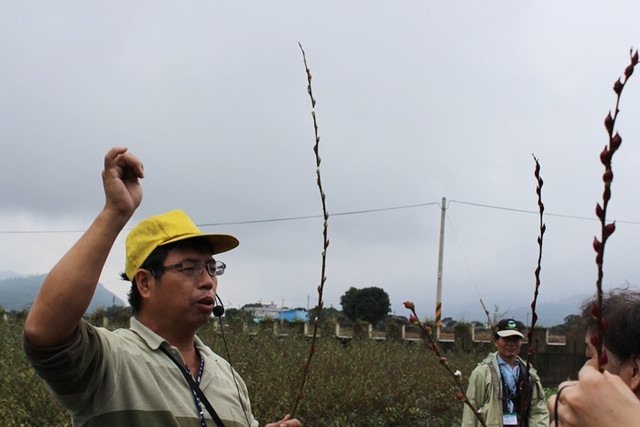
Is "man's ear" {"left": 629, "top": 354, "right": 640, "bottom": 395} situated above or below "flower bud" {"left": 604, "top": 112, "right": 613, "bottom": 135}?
below

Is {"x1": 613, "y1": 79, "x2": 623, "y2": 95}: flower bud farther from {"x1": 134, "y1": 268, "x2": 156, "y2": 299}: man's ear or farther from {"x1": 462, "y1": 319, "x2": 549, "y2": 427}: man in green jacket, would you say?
{"x1": 462, "y1": 319, "x2": 549, "y2": 427}: man in green jacket

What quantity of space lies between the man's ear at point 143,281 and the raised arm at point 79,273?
667mm

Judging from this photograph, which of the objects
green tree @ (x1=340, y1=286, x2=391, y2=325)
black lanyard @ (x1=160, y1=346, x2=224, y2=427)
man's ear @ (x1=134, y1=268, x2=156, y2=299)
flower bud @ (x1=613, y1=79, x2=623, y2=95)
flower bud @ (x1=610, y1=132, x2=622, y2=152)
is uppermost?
green tree @ (x1=340, y1=286, x2=391, y2=325)

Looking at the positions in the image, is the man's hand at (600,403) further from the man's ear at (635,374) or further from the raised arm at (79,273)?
the raised arm at (79,273)

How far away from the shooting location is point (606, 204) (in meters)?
1.01

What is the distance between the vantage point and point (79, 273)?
66.7 inches

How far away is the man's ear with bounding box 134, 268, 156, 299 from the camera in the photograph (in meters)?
2.44

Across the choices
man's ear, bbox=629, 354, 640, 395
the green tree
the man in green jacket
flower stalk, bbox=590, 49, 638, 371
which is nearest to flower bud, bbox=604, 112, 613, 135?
flower stalk, bbox=590, 49, 638, 371

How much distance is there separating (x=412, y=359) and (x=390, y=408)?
3250 mm

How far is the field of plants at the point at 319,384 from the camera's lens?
5535mm

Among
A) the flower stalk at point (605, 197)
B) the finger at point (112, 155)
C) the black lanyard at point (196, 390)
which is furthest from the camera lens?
the black lanyard at point (196, 390)

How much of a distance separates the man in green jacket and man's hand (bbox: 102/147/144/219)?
179 inches

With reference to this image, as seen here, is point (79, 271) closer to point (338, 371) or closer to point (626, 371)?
point (626, 371)

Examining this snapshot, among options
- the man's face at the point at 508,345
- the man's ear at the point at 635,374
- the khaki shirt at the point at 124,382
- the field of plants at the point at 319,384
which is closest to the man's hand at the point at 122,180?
the khaki shirt at the point at 124,382
